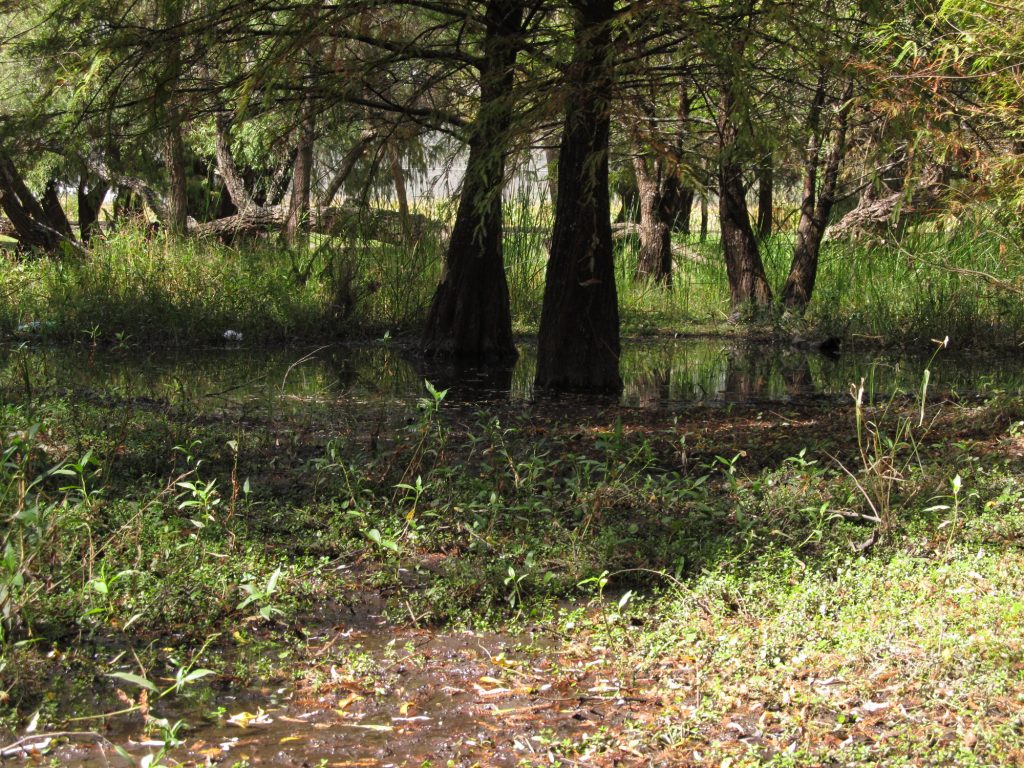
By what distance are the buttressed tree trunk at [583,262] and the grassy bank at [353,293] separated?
3.77 m

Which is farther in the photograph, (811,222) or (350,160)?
(811,222)

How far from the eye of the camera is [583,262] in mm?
8445

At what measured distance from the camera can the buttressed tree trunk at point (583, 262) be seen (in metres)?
7.72

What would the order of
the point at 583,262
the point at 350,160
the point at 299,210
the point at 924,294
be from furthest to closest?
the point at 299,210 → the point at 924,294 → the point at 350,160 → the point at 583,262

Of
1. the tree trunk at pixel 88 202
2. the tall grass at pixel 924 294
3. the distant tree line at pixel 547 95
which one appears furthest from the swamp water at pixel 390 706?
the tree trunk at pixel 88 202

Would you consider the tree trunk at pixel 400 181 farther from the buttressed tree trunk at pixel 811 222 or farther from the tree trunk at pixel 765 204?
the tree trunk at pixel 765 204

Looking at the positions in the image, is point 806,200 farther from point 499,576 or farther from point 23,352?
point 499,576

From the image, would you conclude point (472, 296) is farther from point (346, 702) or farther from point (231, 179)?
point (346, 702)

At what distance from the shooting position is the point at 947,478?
5.46 m

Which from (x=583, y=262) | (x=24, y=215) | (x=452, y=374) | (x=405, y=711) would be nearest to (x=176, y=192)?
(x=24, y=215)

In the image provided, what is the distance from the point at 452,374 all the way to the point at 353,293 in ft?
10.4

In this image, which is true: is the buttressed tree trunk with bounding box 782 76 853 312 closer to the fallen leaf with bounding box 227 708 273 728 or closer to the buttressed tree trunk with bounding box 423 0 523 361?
the buttressed tree trunk with bounding box 423 0 523 361

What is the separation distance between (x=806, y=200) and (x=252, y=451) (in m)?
8.83

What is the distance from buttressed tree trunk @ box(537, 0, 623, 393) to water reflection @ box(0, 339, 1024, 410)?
0.36 meters
